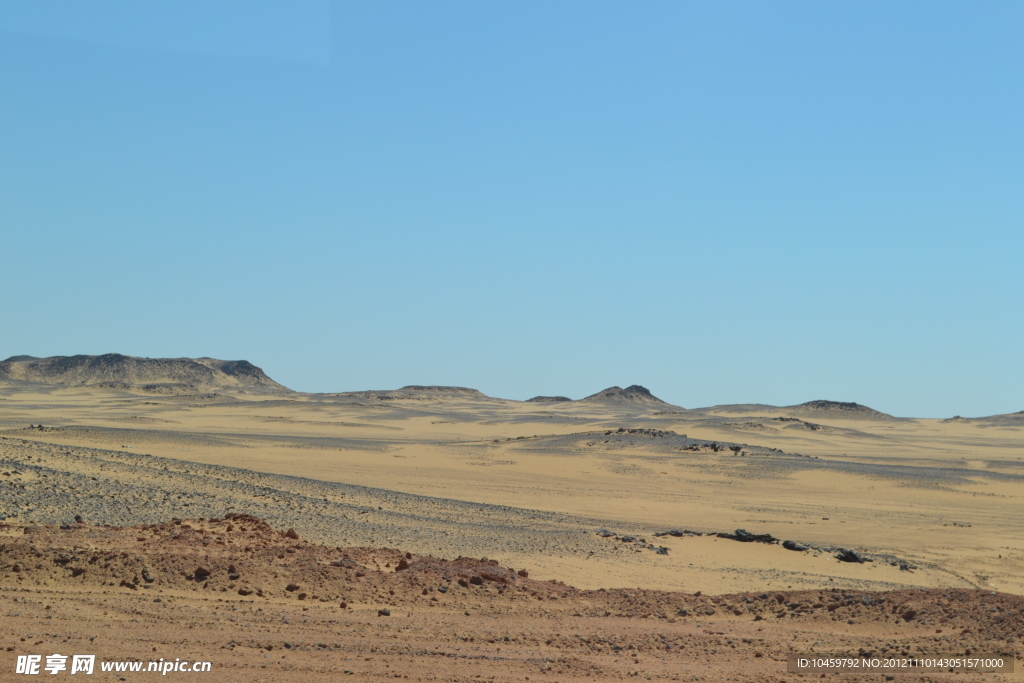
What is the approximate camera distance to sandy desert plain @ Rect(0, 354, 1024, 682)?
995 cm

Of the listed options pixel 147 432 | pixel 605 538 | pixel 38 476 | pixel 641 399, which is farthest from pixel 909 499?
pixel 641 399

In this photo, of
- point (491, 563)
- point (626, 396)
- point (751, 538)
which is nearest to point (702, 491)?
point (751, 538)

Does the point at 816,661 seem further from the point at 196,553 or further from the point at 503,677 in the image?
the point at 196,553

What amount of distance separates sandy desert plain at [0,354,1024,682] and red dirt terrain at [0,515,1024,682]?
0.05 m

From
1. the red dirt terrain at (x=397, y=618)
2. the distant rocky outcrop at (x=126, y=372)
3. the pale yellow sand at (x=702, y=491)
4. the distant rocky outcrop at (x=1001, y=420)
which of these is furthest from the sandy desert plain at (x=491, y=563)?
the distant rocky outcrop at (x=126, y=372)

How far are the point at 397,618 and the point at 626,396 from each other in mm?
162500

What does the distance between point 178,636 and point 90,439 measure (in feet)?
98.9

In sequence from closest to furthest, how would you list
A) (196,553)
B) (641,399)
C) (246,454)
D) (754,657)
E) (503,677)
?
(503,677) → (754,657) → (196,553) → (246,454) → (641,399)

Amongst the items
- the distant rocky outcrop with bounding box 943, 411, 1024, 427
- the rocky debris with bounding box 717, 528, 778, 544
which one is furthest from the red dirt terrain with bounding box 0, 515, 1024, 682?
the distant rocky outcrop with bounding box 943, 411, 1024, 427

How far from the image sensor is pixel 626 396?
17238 cm

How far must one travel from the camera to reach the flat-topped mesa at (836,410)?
126 metres

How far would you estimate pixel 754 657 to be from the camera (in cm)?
1054

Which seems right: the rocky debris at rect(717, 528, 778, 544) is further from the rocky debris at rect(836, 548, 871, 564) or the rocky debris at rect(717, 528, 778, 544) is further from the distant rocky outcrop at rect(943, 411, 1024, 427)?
the distant rocky outcrop at rect(943, 411, 1024, 427)

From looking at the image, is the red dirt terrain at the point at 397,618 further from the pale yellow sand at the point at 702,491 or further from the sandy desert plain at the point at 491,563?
the pale yellow sand at the point at 702,491
